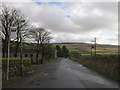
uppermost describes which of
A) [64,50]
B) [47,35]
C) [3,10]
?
[3,10]

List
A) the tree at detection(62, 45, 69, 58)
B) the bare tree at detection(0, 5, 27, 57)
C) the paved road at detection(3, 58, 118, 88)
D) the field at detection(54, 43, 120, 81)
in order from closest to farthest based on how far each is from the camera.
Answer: the paved road at detection(3, 58, 118, 88) < the field at detection(54, 43, 120, 81) < the bare tree at detection(0, 5, 27, 57) < the tree at detection(62, 45, 69, 58)

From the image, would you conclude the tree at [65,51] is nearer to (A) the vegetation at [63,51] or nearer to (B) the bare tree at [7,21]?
(A) the vegetation at [63,51]

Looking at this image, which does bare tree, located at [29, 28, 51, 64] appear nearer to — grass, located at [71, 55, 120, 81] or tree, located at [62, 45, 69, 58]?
grass, located at [71, 55, 120, 81]

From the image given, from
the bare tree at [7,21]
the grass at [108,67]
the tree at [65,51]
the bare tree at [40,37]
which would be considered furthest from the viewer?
the tree at [65,51]

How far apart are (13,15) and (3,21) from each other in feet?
7.87

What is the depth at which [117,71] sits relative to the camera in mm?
13227

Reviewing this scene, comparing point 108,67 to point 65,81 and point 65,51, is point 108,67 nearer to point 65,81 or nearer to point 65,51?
point 65,81

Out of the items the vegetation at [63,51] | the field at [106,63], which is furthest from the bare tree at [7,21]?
the vegetation at [63,51]

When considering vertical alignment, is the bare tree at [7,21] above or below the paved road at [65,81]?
above

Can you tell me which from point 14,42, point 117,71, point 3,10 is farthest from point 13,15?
point 117,71

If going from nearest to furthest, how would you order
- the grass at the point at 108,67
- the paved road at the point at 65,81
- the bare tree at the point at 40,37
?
1. the paved road at the point at 65,81
2. the grass at the point at 108,67
3. the bare tree at the point at 40,37

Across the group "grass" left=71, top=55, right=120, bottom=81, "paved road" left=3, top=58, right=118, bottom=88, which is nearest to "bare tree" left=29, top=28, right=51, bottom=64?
"grass" left=71, top=55, right=120, bottom=81

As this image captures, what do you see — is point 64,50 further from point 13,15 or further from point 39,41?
point 13,15

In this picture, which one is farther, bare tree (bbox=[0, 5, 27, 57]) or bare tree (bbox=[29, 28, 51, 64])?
bare tree (bbox=[29, 28, 51, 64])
